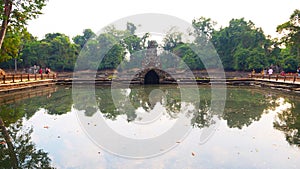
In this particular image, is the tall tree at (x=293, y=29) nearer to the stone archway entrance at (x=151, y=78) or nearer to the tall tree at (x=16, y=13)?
the stone archway entrance at (x=151, y=78)

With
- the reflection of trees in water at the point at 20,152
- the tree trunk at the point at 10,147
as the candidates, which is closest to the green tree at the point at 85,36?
the tree trunk at the point at 10,147

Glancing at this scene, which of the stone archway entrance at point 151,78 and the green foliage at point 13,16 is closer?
the green foliage at point 13,16

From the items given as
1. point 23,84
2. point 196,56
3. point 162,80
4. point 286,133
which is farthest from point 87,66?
point 286,133

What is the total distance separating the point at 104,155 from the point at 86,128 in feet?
8.92

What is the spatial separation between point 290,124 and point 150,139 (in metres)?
5.09

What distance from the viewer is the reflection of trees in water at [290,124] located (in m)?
6.86

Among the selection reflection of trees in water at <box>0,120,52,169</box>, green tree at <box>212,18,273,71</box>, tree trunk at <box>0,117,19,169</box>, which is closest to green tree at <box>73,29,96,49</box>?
green tree at <box>212,18,273,71</box>

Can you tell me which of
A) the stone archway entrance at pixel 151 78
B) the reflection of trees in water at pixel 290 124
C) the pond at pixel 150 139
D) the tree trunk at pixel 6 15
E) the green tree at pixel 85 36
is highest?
the green tree at pixel 85 36

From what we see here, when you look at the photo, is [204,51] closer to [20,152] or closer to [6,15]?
[6,15]

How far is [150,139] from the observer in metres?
7.10

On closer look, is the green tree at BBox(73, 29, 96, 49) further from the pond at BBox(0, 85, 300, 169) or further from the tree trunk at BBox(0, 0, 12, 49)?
the pond at BBox(0, 85, 300, 169)

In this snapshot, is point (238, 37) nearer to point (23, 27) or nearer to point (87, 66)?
point (87, 66)

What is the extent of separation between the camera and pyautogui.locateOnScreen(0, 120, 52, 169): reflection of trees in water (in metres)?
5.02

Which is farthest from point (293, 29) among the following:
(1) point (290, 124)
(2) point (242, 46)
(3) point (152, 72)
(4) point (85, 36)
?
(4) point (85, 36)
